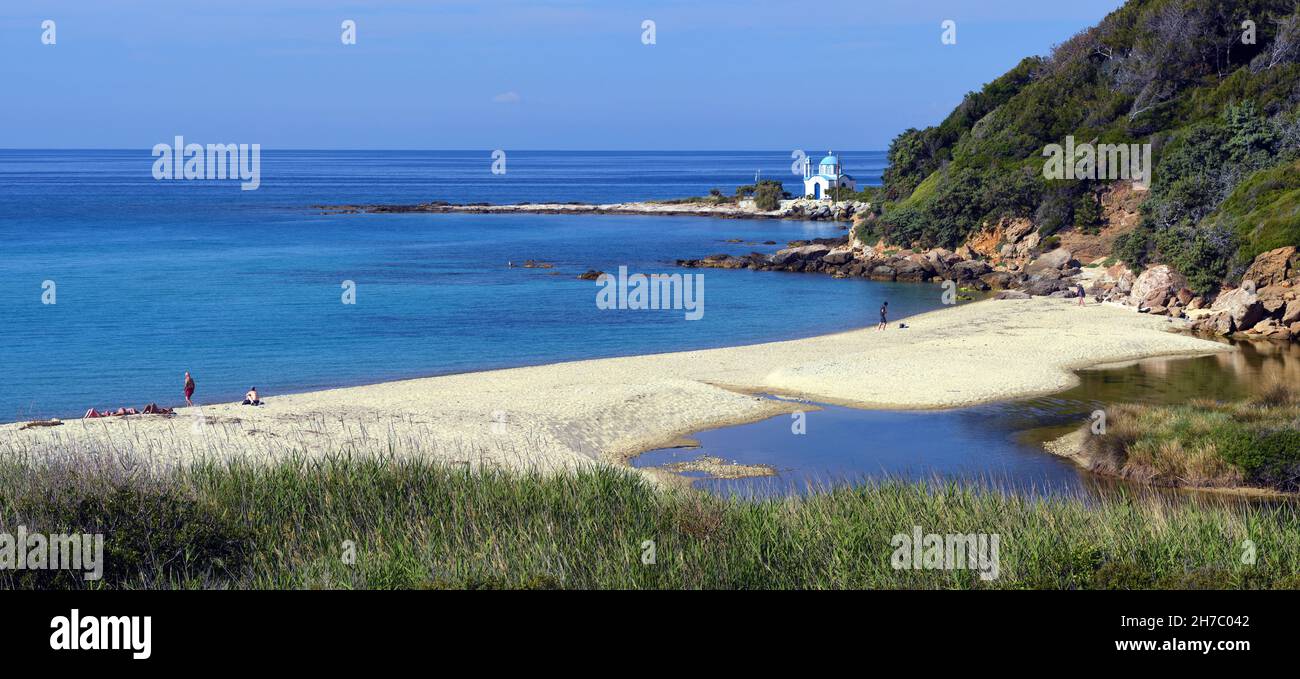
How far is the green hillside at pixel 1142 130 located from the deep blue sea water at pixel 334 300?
8.68 metres

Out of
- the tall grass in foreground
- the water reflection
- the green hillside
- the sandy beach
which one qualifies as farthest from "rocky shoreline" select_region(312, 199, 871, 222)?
the tall grass in foreground

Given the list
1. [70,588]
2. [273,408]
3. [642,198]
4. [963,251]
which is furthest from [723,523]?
[642,198]

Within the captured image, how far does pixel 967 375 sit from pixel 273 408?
1834 cm

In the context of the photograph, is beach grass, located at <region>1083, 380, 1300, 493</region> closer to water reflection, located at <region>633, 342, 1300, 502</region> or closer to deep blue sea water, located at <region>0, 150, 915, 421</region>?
water reflection, located at <region>633, 342, 1300, 502</region>

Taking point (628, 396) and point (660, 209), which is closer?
point (628, 396)

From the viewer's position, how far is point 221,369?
114 feet

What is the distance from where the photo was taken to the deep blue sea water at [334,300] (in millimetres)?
35156

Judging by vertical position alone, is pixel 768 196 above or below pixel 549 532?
above

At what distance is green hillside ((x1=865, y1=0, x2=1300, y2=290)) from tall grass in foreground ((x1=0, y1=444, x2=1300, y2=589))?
112 feet

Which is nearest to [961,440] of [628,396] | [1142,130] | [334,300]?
[628,396]

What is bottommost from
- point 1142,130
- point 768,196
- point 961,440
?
point 961,440

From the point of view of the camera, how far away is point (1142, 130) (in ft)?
197

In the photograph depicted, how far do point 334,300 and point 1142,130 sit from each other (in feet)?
141

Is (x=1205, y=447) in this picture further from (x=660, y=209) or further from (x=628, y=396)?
(x=660, y=209)
